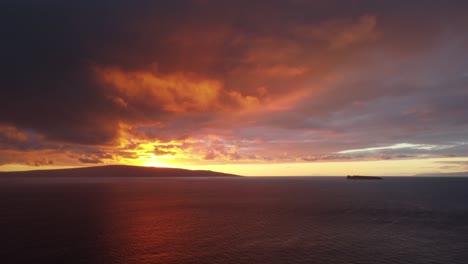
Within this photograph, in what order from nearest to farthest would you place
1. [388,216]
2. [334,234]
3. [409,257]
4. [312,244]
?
1. [409,257]
2. [312,244]
3. [334,234]
4. [388,216]

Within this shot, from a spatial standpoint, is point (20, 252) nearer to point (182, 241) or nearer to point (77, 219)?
point (182, 241)

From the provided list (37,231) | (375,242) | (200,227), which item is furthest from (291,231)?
(37,231)

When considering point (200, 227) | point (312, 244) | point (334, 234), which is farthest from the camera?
point (200, 227)

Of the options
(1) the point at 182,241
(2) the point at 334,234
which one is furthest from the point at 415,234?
(1) the point at 182,241

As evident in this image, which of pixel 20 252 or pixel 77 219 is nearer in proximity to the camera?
pixel 20 252

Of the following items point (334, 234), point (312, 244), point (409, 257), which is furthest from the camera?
point (334, 234)

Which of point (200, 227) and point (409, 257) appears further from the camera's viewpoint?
point (200, 227)

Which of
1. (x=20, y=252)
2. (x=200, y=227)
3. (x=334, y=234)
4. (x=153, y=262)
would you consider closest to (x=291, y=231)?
(x=334, y=234)

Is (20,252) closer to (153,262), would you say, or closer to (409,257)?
(153,262)

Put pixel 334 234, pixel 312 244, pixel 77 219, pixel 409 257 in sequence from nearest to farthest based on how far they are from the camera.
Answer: pixel 409 257, pixel 312 244, pixel 334 234, pixel 77 219
